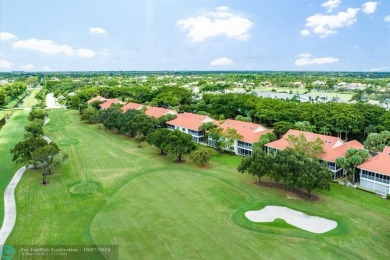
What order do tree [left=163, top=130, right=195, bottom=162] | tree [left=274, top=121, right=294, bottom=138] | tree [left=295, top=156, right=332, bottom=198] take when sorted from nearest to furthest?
tree [left=295, top=156, right=332, bottom=198] → tree [left=163, top=130, right=195, bottom=162] → tree [left=274, top=121, right=294, bottom=138]

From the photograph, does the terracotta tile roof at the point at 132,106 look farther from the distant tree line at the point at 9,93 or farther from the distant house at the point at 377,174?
the distant tree line at the point at 9,93

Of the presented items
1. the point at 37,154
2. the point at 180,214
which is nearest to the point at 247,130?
the point at 180,214

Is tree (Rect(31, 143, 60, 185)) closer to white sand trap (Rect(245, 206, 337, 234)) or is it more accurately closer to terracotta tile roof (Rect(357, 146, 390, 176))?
white sand trap (Rect(245, 206, 337, 234))

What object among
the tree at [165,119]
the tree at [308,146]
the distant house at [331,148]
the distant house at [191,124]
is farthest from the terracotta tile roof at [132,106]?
the tree at [308,146]

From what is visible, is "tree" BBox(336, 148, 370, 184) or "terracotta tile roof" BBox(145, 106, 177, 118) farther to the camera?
"terracotta tile roof" BBox(145, 106, 177, 118)

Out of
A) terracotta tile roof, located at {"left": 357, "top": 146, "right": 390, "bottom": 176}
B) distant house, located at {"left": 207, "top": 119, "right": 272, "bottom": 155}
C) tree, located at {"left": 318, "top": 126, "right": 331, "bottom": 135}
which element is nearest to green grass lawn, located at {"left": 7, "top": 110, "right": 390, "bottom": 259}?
terracotta tile roof, located at {"left": 357, "top": 146, "right": 390, "bottom": 176}

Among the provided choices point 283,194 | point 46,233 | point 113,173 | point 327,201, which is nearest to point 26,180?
point 113,173
